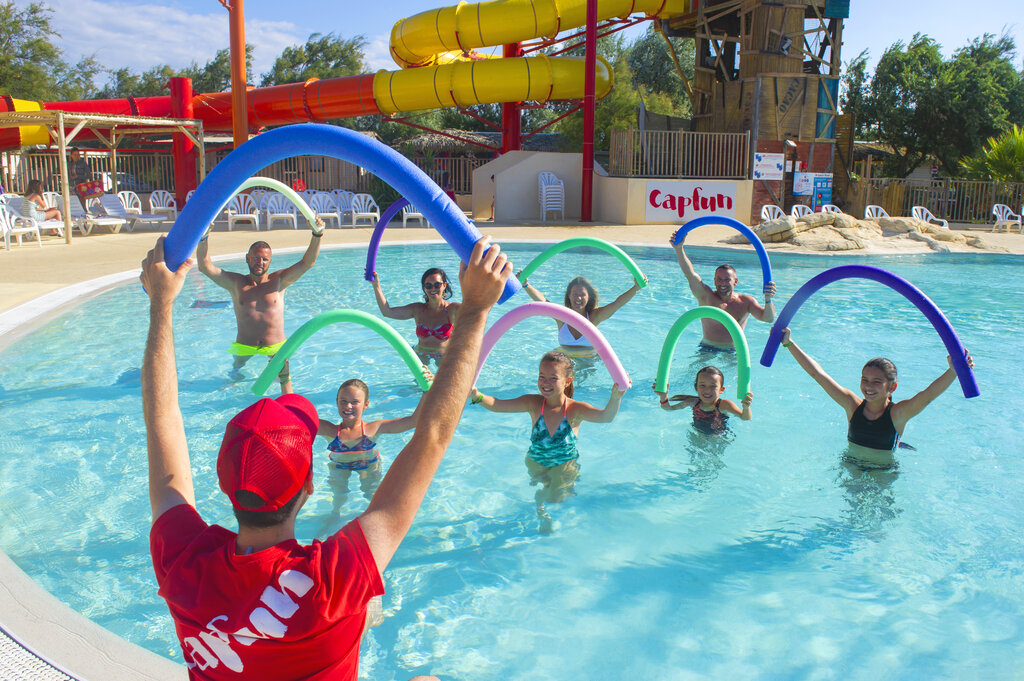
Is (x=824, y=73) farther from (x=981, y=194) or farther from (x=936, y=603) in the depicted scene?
(x=936, y=603)

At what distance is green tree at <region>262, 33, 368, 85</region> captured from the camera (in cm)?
5297

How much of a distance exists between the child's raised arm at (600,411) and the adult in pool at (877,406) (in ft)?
4.73

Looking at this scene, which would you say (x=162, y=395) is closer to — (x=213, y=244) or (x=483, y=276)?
(x=483, y=276)

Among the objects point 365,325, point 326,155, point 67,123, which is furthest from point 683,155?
point 326,155

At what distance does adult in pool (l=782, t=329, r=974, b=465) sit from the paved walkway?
29.8 ft

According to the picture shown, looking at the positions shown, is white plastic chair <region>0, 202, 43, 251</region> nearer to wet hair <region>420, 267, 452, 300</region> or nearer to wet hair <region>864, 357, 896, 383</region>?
wet hair <region>420, 267, 452, 300</region>

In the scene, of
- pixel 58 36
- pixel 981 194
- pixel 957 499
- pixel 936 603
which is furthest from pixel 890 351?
pixel 58 36

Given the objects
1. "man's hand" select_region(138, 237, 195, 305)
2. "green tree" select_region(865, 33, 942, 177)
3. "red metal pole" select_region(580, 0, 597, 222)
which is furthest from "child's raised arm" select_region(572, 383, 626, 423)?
"green tree" select_region(865, 33, 942, 177)

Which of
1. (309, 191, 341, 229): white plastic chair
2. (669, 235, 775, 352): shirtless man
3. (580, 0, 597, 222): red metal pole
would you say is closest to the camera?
(669, 235, 775, 352): shirtless man

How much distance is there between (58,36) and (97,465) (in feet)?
151

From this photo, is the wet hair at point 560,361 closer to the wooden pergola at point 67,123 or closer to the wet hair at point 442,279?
the wet hair at point 442,279

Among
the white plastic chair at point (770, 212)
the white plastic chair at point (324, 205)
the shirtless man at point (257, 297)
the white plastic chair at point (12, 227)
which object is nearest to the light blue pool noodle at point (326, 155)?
the shirtless man at point (257, 297)

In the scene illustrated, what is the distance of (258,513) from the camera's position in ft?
5.21

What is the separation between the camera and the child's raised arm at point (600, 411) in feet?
14.9
